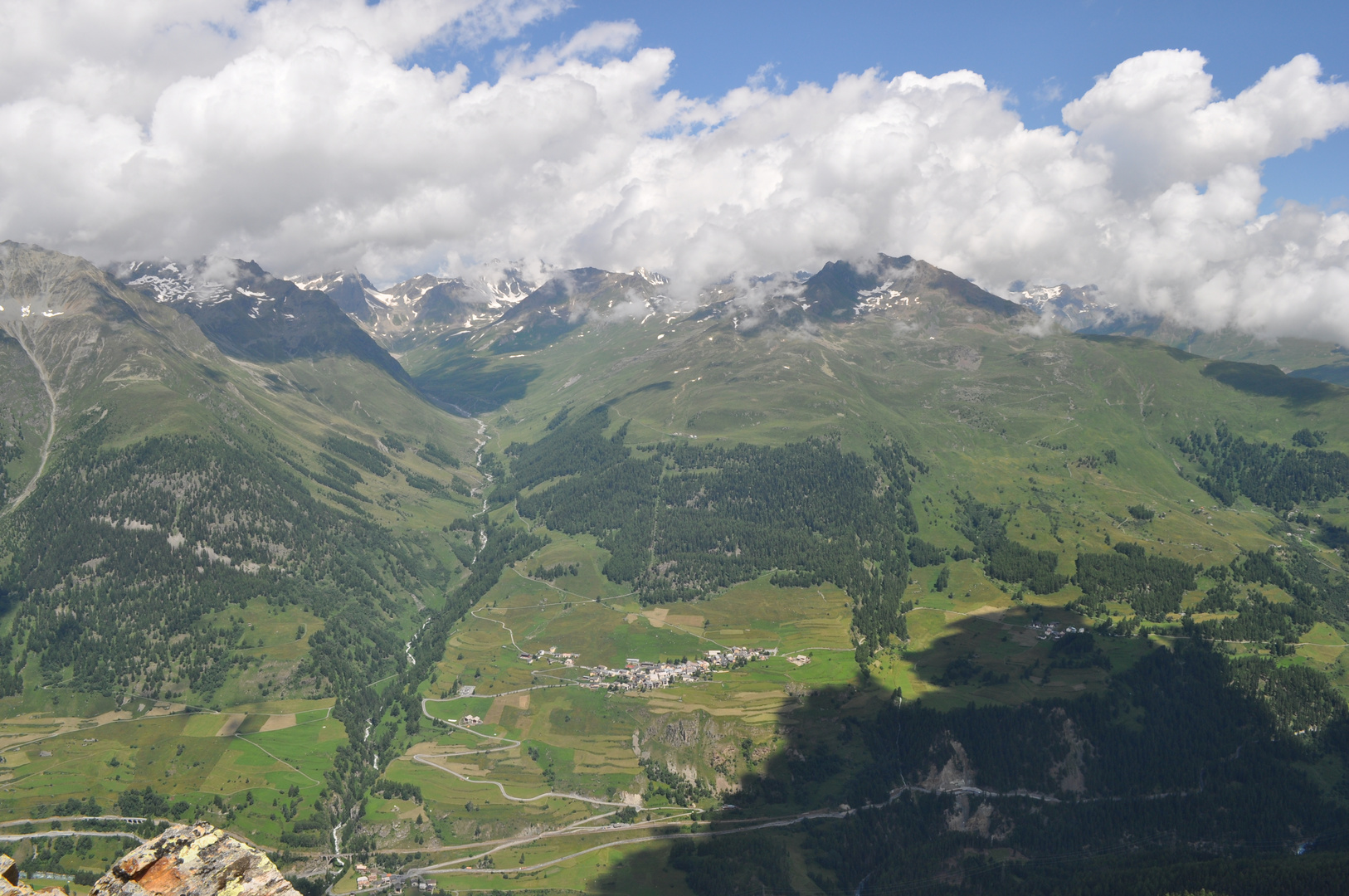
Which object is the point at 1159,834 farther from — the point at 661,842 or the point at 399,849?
the point at 399,849

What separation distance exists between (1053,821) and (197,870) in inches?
7604

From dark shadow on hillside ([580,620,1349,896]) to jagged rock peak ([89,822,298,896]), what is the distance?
15272cm

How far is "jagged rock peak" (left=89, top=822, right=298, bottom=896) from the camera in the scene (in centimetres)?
2719

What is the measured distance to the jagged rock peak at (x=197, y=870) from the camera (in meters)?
27.2

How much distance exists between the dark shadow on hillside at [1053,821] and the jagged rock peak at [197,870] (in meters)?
153

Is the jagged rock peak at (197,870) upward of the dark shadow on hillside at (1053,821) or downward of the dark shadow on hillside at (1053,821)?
upward

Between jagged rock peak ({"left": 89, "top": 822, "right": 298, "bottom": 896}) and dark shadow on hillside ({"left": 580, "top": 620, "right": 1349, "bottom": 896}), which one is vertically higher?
jagged rock peak ({"left": 89, "top": 822, "right": 298, "bottom": 896})

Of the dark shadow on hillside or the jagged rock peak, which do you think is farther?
the dark shadow on hillside

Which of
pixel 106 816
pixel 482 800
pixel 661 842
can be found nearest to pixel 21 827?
pixel 106 816

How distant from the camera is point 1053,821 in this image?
17675cm

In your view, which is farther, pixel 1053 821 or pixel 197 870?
pixel 1053 821

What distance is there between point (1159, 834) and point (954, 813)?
135 feet

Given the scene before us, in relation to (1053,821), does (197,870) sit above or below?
above

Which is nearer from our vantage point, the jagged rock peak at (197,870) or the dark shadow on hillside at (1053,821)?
the jagged rock peak at (197,870)
